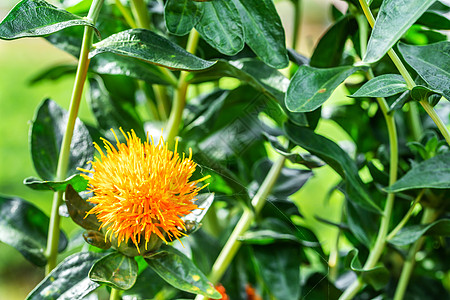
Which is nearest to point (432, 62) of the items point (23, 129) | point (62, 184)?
point (62, 184)

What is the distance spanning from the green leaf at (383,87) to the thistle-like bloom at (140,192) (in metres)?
0.11

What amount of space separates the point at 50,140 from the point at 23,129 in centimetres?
110

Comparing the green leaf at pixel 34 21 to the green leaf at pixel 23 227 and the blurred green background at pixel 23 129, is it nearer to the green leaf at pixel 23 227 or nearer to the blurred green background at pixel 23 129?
the green leaf at pixel 23 227

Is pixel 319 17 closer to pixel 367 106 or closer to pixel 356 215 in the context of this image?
pixel 367 106

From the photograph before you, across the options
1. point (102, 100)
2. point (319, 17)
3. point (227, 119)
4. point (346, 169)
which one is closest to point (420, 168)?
point (346, 169)

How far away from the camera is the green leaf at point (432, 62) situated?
270 millimetres

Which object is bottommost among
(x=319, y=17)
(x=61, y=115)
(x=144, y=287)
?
(x=319, y=17)

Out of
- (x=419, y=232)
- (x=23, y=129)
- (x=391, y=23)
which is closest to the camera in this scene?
(x=391, y=23)

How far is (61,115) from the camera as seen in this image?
1.21 feet

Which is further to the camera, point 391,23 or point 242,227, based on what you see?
point 242,227

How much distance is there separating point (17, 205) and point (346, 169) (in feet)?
0.82

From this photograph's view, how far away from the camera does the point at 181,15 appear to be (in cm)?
29

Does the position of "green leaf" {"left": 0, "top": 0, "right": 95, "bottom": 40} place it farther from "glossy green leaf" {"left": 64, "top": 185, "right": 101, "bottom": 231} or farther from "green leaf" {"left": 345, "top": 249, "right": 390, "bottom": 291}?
"green leaf" {"left": 345, "top": 249, "right": 390, "bottom": 291}

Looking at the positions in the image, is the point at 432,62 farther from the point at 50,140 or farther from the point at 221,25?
the point at 50,140
